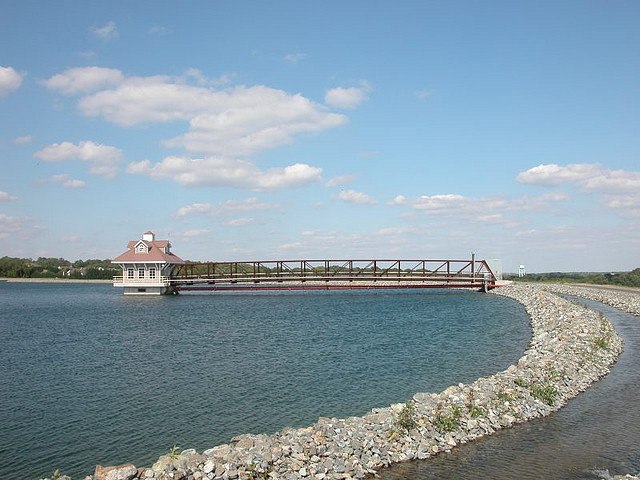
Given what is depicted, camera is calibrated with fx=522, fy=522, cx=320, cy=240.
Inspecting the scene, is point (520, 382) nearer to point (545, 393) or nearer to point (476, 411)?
point (545, 393)

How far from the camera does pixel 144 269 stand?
278 ft

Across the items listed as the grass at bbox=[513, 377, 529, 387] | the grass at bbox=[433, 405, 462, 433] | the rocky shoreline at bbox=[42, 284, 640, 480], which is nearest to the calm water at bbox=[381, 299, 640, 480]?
the rocky shoreline at bbox=[42, 284, 640, 480]

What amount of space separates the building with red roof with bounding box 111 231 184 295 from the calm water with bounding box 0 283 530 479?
34009 mm

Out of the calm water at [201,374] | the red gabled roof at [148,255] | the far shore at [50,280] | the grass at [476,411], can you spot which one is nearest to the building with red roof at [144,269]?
the red gabled roof at [148,255]

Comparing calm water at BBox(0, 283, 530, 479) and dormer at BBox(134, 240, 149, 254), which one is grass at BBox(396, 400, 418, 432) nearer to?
calm water at BBox(0, 283, 530, 479)

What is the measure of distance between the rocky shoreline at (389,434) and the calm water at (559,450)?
49 centimetres

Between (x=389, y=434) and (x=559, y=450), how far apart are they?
15.2ft

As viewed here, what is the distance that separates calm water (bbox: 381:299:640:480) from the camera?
12797mm

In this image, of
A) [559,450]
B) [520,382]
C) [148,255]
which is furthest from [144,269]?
[559,450]

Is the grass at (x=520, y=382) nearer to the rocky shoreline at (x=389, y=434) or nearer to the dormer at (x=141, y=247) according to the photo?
the rocky shoreline at (x=389, y=434)

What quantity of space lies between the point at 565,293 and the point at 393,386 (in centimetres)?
5884

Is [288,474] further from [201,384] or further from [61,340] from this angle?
[61,340]

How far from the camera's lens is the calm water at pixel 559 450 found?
12.8 m

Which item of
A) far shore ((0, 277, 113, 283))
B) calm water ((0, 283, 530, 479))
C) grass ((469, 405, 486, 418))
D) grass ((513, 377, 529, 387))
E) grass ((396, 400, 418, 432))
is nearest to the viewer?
grass ((396, 400, 418, 432))
